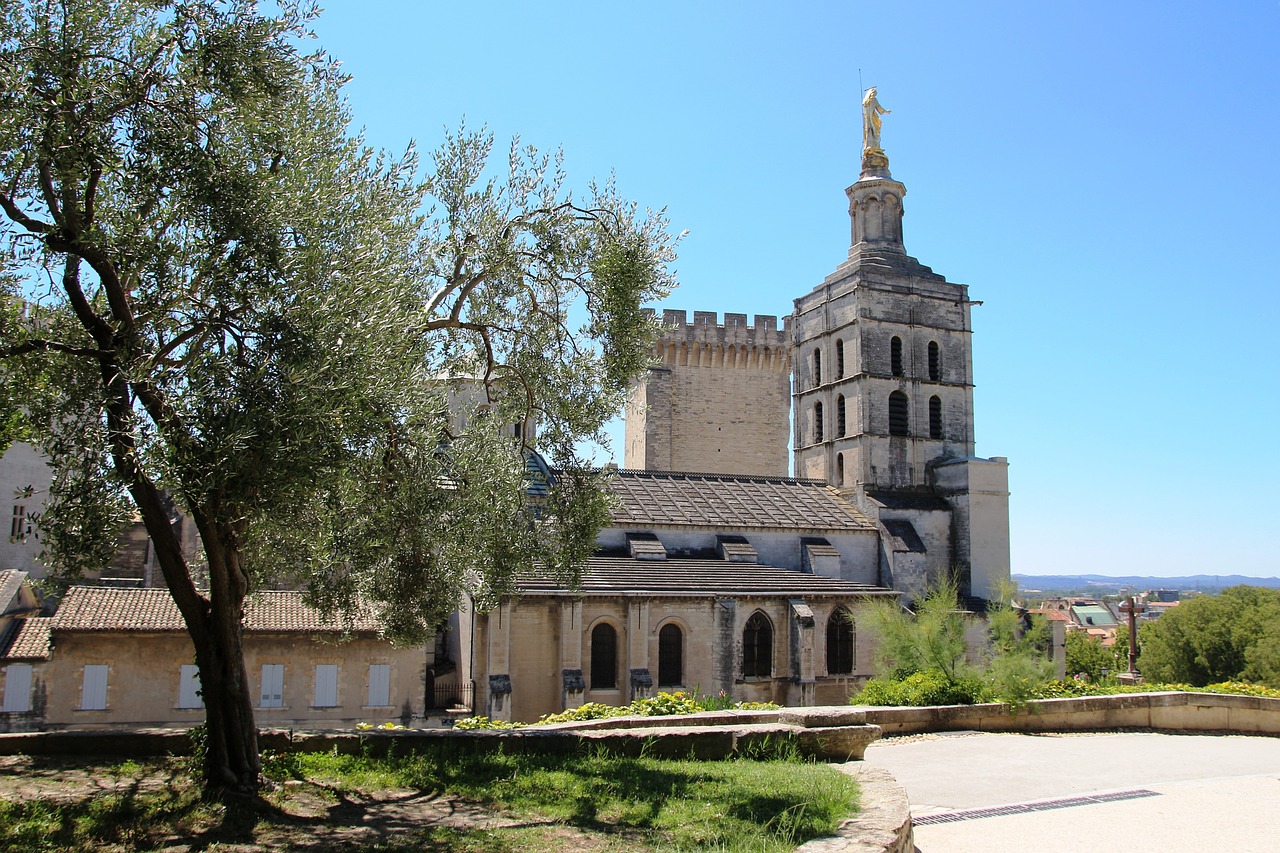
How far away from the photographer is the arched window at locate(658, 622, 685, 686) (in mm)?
22000

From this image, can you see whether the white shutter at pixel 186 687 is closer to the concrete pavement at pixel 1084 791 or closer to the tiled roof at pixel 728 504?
the tiled roof at pixel 728 504

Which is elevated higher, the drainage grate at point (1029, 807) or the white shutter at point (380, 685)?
the drainage grate at point (1029, 807)

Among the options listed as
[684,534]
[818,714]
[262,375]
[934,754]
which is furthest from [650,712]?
[684,534]

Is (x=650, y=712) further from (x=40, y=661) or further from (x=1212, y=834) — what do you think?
(x=40, y=661)

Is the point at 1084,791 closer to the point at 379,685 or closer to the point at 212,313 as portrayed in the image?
the point at 212,313

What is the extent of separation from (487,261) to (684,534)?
1749cm

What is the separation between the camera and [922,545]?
99.1ft

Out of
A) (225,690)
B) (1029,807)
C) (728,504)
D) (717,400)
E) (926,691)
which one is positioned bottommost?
(1029,807)

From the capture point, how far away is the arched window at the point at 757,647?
75.4ft

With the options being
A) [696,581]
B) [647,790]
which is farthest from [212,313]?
[696,581]

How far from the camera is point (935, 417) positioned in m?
33.3

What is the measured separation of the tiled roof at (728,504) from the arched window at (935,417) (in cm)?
470

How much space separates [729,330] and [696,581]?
766 inches

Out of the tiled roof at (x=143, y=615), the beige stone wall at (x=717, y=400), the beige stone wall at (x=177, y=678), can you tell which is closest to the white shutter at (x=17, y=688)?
the beige stone wall at (x=177, y=678)
